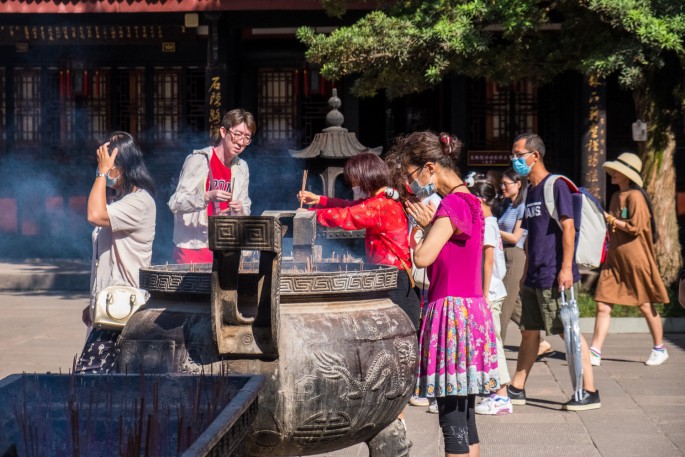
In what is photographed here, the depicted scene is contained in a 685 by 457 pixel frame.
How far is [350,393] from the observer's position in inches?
161

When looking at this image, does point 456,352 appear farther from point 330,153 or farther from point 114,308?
point 330,153

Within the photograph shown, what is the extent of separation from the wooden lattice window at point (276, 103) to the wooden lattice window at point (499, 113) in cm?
293

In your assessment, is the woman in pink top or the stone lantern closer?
the woman in pink top

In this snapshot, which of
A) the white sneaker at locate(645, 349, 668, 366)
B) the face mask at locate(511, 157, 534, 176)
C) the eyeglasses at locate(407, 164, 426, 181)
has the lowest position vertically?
the white sneaker at locate(645, 349, 668, 366)

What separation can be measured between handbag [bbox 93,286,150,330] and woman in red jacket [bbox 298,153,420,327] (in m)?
1.36

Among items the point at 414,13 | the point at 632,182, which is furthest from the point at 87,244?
the point at 632,182

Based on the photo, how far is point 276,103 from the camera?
16.9 m

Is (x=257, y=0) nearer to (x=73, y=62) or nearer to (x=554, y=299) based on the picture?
(x=73, y=62)

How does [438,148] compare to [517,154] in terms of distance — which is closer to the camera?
[438,148]

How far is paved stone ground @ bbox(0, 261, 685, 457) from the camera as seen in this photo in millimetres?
6129

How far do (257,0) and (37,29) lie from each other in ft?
13.4

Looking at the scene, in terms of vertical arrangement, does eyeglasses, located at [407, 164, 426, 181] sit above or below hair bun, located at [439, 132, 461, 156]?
below

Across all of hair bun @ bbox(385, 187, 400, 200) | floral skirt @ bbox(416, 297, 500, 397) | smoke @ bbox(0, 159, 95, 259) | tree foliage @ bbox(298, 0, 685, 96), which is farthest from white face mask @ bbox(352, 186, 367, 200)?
smoke @ bbox(0, 159, 95, 259)

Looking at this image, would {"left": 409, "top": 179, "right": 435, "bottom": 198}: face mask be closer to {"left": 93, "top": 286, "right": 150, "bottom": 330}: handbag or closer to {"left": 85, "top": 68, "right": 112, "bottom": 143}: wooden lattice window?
{"left": 93, "top": 286, "right": 150, "bottom": 330}: handbag
